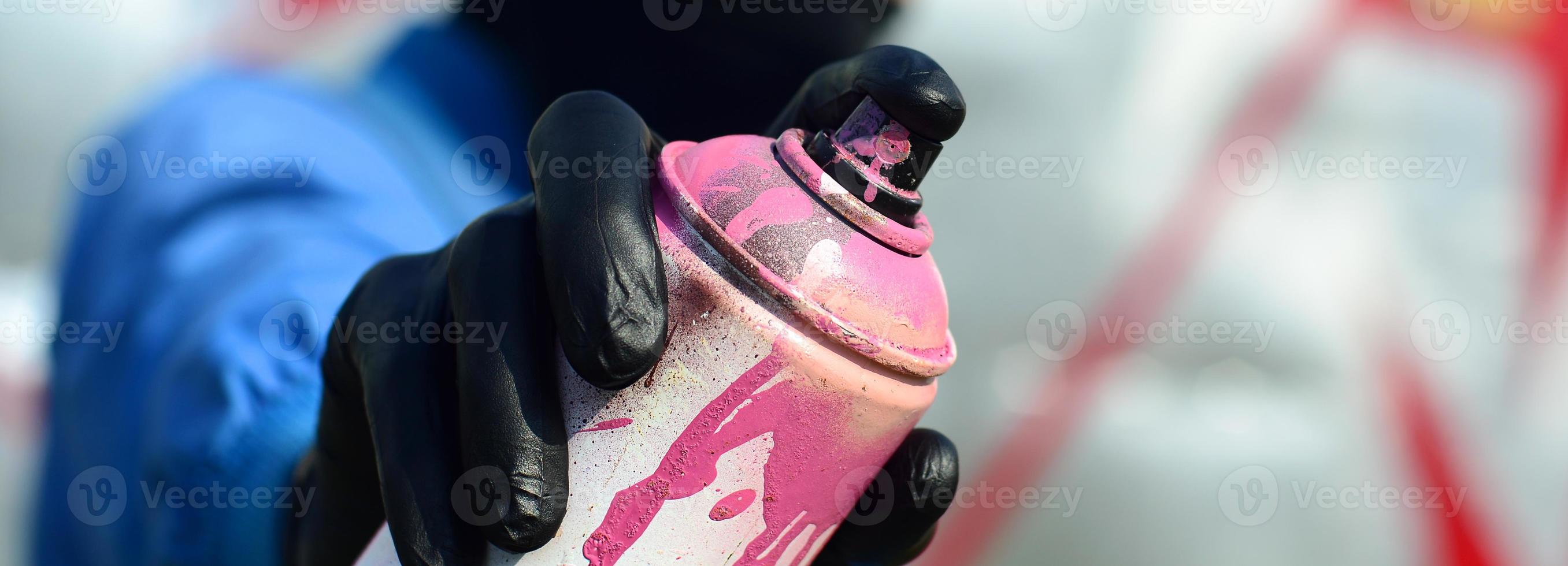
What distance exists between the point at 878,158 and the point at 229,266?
0.75 meters

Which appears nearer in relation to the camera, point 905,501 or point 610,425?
point 610,425

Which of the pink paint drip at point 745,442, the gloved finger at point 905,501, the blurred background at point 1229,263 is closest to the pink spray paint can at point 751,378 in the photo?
the pink paint drip at point 745,442

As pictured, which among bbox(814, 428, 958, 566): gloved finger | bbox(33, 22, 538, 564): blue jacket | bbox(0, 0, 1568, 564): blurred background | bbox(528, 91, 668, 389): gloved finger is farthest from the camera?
bbox(0, 0, 1568, 564): blurred background

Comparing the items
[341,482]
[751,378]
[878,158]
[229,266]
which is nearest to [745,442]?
[751,378]

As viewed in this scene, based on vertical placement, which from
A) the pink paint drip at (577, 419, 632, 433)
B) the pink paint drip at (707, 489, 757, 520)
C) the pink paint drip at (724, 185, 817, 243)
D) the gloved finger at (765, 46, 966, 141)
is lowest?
the pink paint drip at (707, 489, 757, 520)

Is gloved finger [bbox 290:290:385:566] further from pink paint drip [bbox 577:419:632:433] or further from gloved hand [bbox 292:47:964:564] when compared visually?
pink paint drip [bbox 577:419:632:433]

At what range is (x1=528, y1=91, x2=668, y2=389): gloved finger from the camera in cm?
42

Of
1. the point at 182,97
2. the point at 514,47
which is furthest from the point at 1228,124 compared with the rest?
the point at 182,97

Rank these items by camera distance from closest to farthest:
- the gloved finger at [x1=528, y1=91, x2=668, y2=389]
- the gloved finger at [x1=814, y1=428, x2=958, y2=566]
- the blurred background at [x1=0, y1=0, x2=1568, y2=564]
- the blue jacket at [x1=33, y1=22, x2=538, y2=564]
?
the gloved finger at [x1=528, y1=91, x2=668, y2=389] < the gloved finger at [x1=814, y1=428, x2=958, y2=566] < the blue jacket at [x1=33, y1=22, x2=538, y2=564] < the blurred background at [x1=0, y1=0, x2=1568, y2=564]

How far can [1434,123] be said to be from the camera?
3.58 feet

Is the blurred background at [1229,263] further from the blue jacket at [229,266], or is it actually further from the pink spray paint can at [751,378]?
the pink spray paint can at [751,378]

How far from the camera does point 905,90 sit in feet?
1.56

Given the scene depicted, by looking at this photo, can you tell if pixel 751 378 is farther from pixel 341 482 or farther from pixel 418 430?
pixel 341 482

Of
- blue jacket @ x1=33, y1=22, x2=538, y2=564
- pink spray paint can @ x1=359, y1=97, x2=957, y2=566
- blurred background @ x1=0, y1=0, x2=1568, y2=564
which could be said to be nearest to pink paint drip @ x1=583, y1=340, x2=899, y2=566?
pink spray paint can @ x1=359, y1=97, x2=957, y2=566
